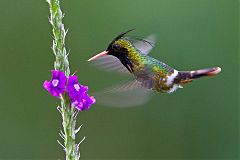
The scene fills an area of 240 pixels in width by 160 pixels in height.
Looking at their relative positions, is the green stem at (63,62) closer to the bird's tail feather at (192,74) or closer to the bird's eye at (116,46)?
the bird's eye at (116,46)

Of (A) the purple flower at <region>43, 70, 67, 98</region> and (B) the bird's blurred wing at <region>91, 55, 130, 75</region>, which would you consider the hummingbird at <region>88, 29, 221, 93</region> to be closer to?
(B) the bird's blurred wing at <region>91, 55, 130, 75</region>

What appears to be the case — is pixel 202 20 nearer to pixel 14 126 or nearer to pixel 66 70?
pixel 14 126

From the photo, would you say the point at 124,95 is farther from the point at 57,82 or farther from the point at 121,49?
the point at 57,82

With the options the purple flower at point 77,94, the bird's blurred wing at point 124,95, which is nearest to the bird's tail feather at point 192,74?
the bird's blurred wing at point 124,95

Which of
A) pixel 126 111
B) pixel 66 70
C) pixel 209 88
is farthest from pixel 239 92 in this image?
pixel 66 70

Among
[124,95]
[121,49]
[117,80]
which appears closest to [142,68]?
[121,49]

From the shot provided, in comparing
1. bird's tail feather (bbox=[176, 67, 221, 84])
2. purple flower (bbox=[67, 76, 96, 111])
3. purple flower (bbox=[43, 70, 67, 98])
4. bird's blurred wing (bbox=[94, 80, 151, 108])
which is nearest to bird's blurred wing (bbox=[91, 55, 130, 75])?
bird's blurred wing (bbox=[94, 80, 151, 108])
